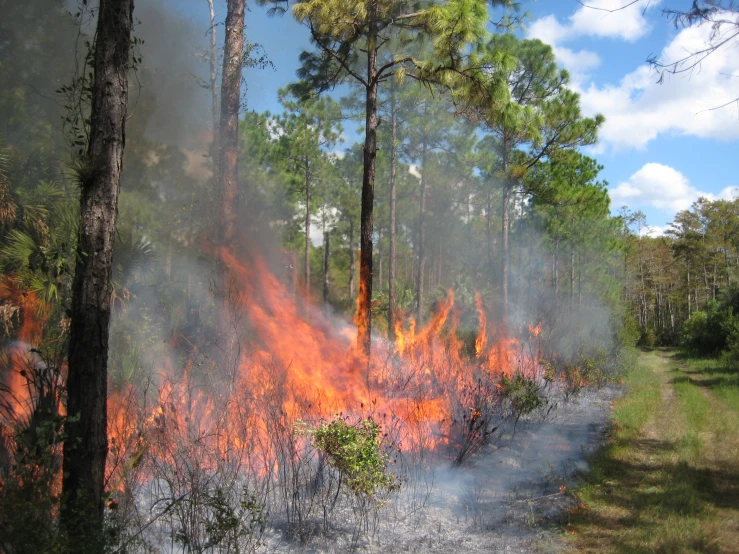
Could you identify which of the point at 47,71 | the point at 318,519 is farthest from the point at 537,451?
the point at 47,71

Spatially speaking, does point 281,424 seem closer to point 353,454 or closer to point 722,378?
point 353,454

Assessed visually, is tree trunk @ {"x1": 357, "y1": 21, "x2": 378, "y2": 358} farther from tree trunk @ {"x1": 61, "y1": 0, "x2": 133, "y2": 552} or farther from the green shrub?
the green shrub

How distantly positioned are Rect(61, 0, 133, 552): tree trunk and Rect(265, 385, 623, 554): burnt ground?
1860 millimetres

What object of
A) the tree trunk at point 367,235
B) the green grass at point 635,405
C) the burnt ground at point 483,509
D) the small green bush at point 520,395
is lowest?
the burnt ground at point 483,509

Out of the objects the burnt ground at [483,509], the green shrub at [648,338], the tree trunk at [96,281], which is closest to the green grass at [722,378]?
the burnt ground at [483,509]

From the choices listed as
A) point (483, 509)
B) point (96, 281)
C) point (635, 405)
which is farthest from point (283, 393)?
point (635, 405)

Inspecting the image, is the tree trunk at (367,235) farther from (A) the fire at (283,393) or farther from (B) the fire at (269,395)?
(B) the fire at (269,395)

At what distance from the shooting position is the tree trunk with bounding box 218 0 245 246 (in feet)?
32.7

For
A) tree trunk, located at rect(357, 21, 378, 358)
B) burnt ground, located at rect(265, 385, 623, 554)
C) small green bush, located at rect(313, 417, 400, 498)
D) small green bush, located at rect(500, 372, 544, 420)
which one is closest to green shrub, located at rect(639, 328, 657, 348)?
small green bush, located at rect(500, 372, 544, 420)

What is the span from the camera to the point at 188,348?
30.5 ft

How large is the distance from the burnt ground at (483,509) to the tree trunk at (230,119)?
5.87 metres

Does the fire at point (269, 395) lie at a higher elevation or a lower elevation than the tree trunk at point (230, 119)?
lower

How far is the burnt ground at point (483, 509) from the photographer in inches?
201

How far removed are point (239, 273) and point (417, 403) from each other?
435 cm
